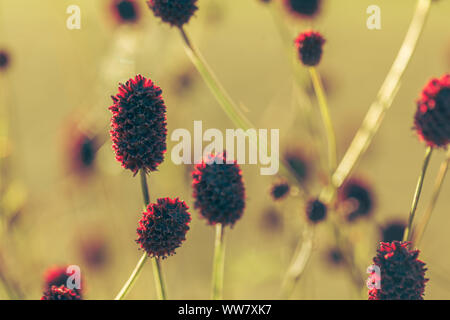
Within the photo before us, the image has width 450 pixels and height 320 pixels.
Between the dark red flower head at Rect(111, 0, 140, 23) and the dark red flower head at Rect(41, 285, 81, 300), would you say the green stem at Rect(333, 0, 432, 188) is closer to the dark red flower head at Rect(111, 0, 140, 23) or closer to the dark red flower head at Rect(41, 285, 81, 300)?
the dark red flower head at Rect(41, 285, 81, 300)

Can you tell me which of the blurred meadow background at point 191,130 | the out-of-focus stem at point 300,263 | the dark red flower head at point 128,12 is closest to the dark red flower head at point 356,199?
the blurred meadow background at point 191,130

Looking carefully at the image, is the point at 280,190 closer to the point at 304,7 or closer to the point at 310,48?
the point at 310,48

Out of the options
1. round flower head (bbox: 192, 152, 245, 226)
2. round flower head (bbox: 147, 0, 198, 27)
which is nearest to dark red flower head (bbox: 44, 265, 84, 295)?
round flower head (bbox: 192, 152, 245, 226)

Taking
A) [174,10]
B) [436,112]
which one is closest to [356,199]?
[436,112]

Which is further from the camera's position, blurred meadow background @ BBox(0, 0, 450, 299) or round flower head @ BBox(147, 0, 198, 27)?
blurred meadow background @ BBox(0, 0, 450, 299)

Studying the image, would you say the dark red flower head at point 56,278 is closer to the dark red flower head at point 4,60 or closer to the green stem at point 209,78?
the green stem at point 209,78
